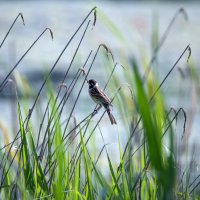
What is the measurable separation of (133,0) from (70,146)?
10379 mm

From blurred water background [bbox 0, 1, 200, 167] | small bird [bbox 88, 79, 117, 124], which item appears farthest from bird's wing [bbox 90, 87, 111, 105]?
blurred water background [bbox 0, 1, 200, 167]

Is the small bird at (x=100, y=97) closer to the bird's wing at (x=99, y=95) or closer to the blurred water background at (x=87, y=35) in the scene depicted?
the bird's wing at (x=99, y=95)

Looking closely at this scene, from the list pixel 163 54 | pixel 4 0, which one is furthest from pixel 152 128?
pixel 4 0

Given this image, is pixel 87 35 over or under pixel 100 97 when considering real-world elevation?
over

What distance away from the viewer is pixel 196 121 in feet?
21.0

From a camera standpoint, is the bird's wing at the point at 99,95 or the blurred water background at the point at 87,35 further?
the blurred water background at the point at 87,35

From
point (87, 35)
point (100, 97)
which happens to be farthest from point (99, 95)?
point (87, 35)

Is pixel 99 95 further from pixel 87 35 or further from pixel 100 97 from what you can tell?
pixel 87 35

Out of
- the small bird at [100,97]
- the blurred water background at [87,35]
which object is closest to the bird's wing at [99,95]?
the small bird at [100,97]

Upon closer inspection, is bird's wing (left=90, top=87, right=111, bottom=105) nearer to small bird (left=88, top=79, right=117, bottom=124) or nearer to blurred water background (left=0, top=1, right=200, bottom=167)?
small bird (left=88, top=79, right=117, bottom=124)

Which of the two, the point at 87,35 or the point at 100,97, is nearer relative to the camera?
the point at 100,97

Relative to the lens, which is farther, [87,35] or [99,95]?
[87,35]

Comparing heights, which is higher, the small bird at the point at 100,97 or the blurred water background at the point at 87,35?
the blurred water background at the point at 87,35

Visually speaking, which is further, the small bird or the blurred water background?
the blurred water background
